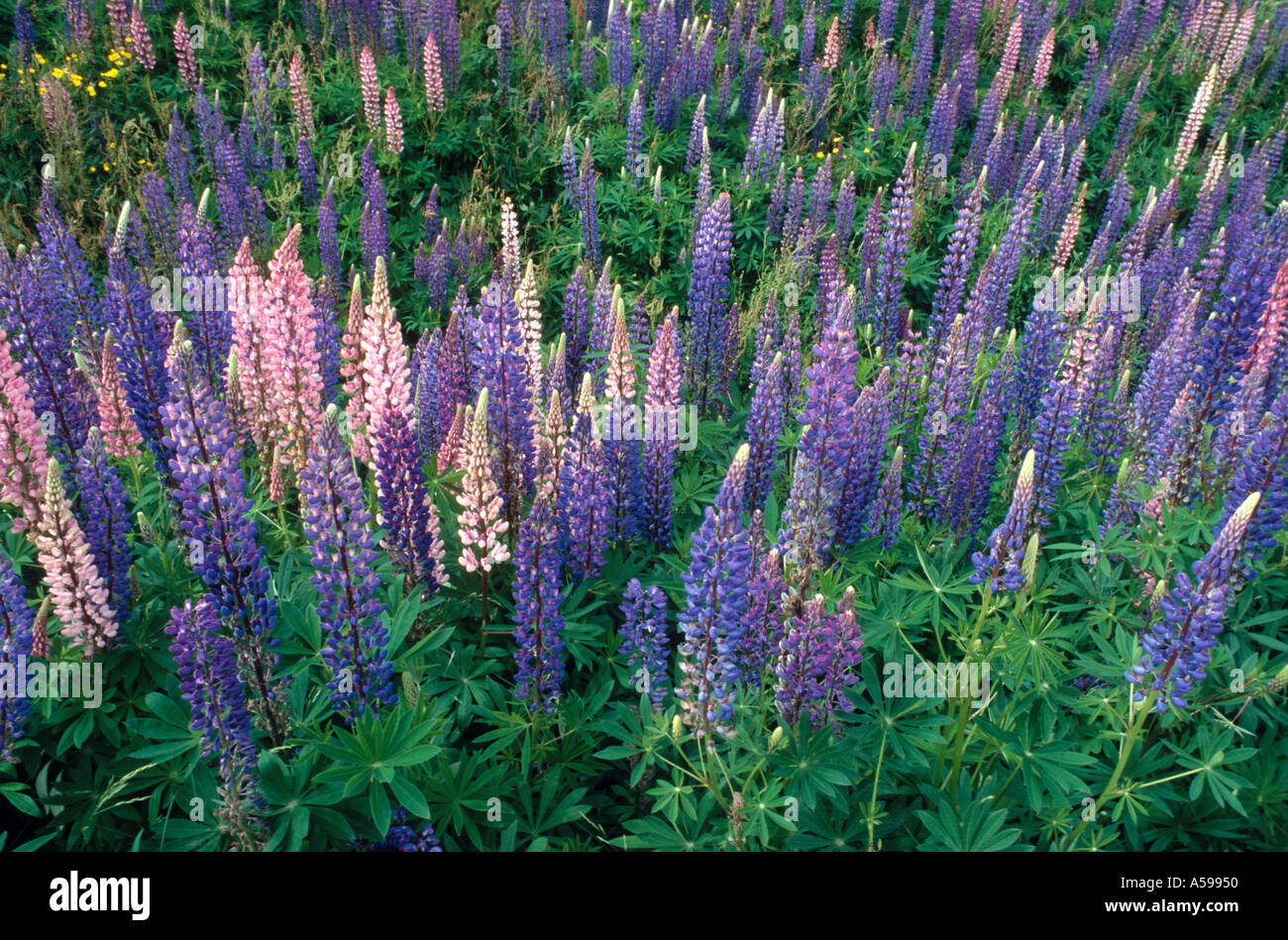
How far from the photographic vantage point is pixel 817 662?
300cm

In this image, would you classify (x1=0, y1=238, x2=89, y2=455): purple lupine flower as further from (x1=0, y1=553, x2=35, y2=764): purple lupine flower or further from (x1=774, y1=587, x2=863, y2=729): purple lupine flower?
(x1=774, y1=587, x2=863, y2=729): purple lupine flower

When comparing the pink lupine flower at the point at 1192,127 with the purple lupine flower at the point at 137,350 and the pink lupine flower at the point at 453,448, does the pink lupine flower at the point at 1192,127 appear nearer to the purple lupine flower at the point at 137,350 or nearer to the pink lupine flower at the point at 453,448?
the pink lupine flower at the point at 453,448

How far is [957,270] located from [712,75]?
599 cm

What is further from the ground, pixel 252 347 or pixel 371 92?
pixel 371 92

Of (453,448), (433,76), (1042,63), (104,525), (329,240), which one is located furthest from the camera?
(1042,63)

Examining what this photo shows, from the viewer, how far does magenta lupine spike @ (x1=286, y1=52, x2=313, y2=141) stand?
8953mm

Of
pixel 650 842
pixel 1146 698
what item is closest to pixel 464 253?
pixel 650 842

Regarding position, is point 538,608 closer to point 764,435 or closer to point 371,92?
point 764,435

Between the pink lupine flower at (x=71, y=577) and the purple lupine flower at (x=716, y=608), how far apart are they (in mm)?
2050

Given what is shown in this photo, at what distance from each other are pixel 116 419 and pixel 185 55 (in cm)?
705

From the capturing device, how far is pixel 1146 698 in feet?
9.89

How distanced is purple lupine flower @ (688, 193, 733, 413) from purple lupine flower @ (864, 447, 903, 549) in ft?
6.10

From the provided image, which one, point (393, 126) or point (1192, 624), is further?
point (393, 126)

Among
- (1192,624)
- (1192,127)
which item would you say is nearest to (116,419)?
(1192,624)
